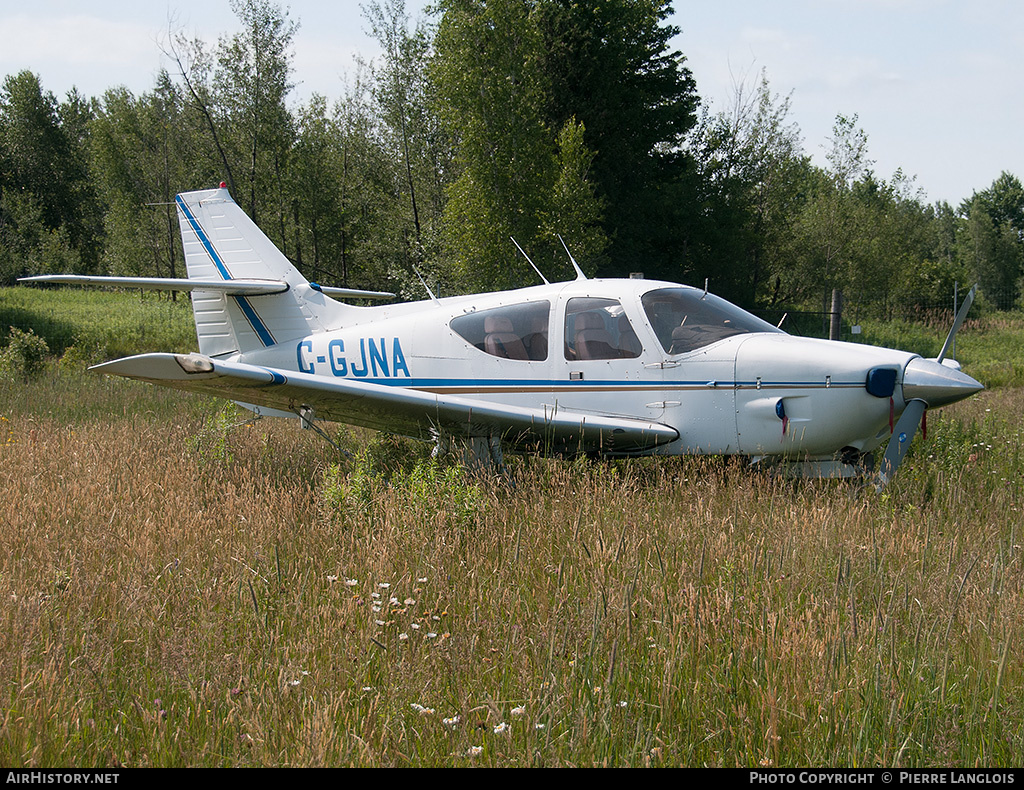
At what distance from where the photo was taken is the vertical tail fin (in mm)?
8195

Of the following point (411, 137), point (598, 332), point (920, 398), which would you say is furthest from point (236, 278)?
point (411, 137)

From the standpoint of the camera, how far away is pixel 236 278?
8.47 m

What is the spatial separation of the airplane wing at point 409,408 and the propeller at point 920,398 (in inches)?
61.3

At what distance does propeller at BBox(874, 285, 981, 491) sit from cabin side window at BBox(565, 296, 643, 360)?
1.99m

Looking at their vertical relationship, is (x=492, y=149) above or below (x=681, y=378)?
above

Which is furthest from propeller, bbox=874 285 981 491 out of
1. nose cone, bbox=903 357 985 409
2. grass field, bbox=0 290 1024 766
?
grass field, bbox=0 290 1024 766

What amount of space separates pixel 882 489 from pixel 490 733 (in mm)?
4234

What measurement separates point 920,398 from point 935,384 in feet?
0.49

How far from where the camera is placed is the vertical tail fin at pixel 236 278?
8.20 meters

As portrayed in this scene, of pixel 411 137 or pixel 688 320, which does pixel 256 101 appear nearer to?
pixel 411 137

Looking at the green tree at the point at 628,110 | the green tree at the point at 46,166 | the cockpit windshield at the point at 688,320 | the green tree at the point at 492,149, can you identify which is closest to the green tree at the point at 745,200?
the green tree at the point at 628,110

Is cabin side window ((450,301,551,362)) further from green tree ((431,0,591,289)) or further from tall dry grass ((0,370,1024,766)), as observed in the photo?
green tree ((431,0,591,289))

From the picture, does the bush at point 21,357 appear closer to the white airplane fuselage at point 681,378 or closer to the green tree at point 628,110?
the white airplane fuselage at point 681,378

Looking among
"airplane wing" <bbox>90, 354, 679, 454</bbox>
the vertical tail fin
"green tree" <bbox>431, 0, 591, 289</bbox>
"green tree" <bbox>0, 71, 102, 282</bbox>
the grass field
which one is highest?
"green tree" <bbox>0, 71, 102, 282</bbox>
